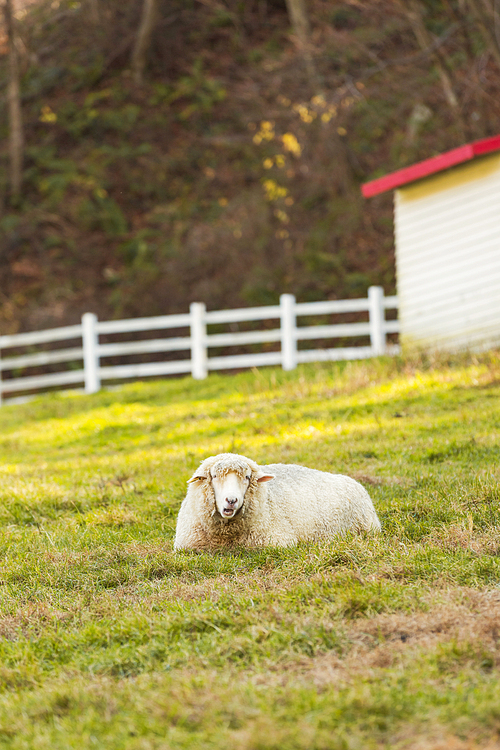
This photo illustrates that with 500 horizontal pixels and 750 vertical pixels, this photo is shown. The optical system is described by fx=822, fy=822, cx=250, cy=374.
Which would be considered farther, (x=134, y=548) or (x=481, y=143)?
(x=481, y=143)

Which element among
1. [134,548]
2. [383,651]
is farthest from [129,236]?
[383,651]

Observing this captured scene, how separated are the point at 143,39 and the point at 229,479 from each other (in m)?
25.7

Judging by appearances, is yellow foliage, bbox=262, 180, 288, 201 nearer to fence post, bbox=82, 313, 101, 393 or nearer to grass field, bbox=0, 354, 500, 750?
fence post, bbox=82, 313, 101, 393

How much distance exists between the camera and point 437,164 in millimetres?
12711

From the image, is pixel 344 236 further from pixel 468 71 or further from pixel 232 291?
pixel 468 71

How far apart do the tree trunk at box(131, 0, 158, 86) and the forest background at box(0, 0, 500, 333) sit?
0.05 metres

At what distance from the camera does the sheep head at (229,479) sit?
474 centimetres

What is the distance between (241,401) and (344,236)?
1110 cm

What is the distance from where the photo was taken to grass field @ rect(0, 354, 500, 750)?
2777mm

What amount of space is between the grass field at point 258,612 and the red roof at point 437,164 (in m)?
5.49

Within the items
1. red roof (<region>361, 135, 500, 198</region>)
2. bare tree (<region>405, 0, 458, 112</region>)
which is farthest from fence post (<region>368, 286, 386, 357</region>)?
bare tree (<region>405, 0, 458, 112</region>)

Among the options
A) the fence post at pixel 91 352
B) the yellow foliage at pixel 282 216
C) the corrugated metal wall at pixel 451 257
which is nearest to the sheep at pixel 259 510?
the corrugated metal wall at pixel 451 257

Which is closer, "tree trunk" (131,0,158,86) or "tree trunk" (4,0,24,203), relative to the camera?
"tree trunk" (4,0,24,203)

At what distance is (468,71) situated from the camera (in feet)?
56.6
